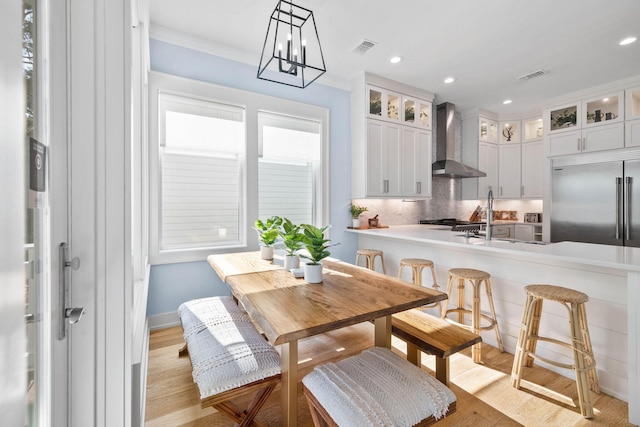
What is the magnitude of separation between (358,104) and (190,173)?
237 cm

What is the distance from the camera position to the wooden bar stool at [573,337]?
175 centimetres

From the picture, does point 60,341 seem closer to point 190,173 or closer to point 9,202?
point 9,202

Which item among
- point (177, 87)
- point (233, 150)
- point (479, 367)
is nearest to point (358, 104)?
point (233, 150)

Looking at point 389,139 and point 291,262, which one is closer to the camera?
point 291,262

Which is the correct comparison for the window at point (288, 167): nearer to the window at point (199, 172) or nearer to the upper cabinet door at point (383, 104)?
the window at point (199, 172)

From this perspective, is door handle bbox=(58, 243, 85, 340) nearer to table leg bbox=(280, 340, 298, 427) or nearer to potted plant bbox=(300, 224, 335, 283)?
Answer: table leg bbox=(280, 340, 298, 427)

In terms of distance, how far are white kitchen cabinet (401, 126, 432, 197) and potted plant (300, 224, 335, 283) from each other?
9.56ft

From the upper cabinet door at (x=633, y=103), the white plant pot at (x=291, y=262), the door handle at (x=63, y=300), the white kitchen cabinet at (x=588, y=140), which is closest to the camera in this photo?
the door handle at (x=63, y=300)

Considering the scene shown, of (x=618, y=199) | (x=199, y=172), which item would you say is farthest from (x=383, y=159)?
(x=618, y=199)

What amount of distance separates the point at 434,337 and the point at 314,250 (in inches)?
32.3

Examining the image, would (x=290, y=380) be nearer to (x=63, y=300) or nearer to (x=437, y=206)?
(x=63, y=300)

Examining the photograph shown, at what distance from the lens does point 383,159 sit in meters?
4.06

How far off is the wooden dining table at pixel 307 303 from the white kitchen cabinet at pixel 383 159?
2210mm

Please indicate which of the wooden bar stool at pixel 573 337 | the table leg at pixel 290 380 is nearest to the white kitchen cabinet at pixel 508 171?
the wooden bar stool at pixel 573 337
